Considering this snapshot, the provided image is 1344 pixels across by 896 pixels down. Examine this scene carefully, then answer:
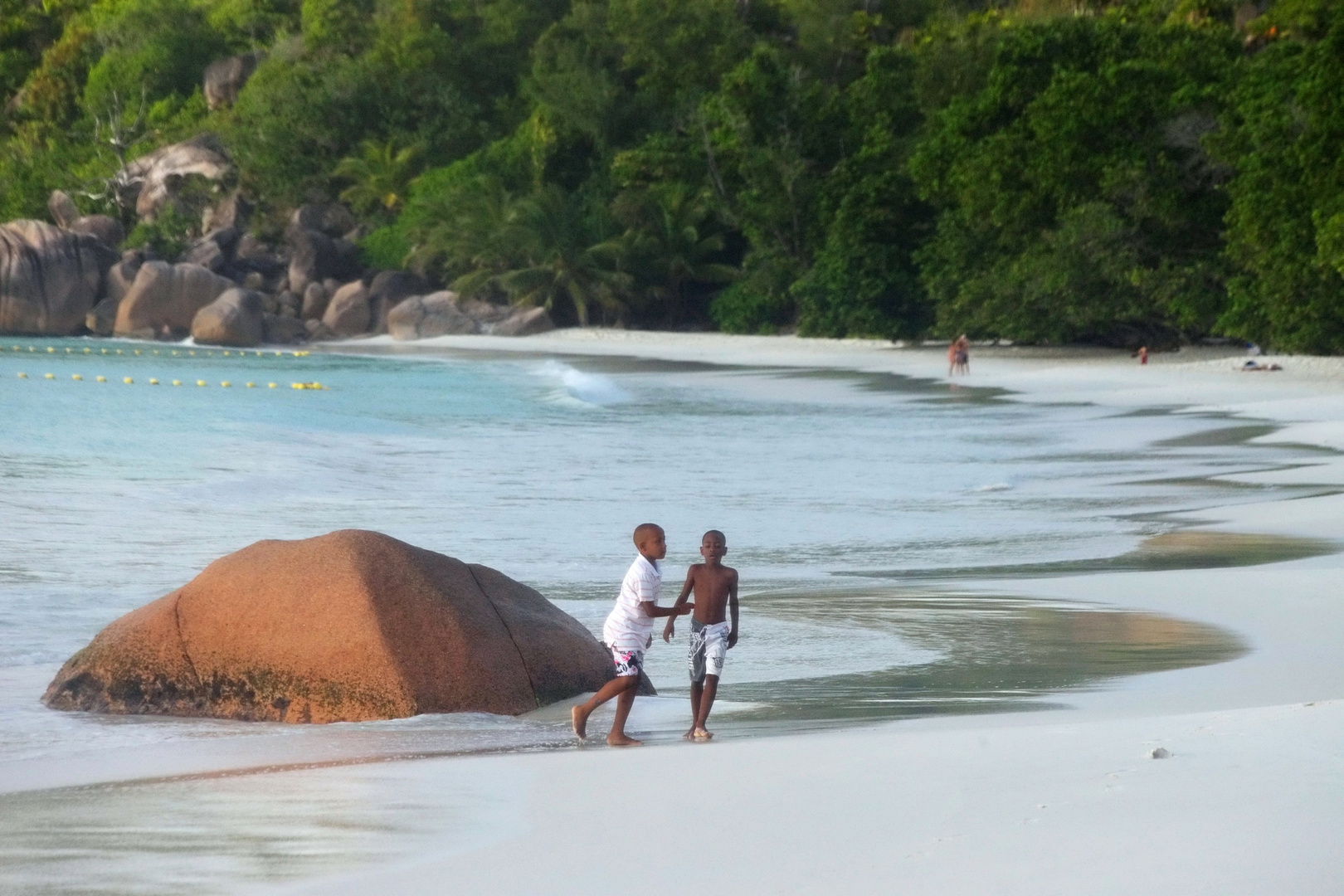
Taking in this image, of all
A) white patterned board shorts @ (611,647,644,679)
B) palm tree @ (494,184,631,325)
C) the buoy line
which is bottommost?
the buoy line

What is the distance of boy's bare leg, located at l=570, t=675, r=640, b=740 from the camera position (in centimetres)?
590


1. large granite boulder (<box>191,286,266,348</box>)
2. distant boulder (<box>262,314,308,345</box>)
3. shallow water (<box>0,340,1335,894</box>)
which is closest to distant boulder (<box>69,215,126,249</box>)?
distant boulder (<box>262,314,308,345</box>)

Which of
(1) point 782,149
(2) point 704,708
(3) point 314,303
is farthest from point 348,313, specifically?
(2) point 704,708

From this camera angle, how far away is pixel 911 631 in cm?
820

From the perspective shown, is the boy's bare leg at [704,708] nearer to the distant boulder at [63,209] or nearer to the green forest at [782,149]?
the green forest at [782,149]

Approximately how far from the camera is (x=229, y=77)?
6419cm

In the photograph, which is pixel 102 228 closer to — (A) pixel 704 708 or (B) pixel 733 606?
(B) pixel 733 606

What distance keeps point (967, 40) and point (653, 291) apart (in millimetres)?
12470

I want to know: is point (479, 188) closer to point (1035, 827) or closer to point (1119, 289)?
point (1119, 289)

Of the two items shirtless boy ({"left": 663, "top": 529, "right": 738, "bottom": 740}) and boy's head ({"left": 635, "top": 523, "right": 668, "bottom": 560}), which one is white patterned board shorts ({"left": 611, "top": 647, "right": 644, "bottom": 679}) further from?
boy's head ({"left": 635, "top": 523, "right": 668, "bottom": 560})

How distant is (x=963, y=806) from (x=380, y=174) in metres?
51.2

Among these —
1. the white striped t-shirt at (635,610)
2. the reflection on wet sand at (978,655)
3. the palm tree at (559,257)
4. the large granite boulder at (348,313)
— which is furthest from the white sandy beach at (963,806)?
the large granite boulder at (348,313)

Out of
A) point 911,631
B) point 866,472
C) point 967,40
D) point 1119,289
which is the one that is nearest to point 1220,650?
point 911,631

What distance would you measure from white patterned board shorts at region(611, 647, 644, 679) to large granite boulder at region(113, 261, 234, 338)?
147 ft
